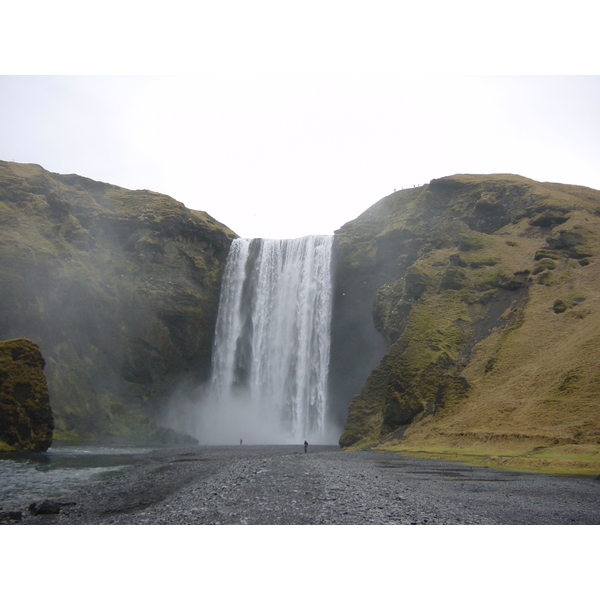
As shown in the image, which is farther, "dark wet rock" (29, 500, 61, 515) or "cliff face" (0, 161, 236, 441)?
"cliff face" (0, 161, 236, 441)

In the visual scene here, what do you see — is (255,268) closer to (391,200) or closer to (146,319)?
(146,319)

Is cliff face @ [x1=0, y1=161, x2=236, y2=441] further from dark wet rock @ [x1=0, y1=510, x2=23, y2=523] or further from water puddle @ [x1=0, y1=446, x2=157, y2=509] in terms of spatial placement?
dark wet rock @ [x1=0, y1=510, x2=23, y2=523]

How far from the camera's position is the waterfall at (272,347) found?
199 feet

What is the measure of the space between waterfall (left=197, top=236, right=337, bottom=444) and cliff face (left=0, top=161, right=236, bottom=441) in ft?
11.6

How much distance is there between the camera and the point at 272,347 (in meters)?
64.8

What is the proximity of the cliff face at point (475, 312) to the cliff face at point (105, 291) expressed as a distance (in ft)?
67.7

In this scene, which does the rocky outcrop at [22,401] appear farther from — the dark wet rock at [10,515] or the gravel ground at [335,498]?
the dark wet rock at [10,515]

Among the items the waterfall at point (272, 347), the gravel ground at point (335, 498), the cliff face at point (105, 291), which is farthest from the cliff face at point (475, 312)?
the cliff face at point (105, 291)

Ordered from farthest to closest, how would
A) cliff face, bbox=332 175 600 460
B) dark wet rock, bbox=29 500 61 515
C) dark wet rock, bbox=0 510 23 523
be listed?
cliff face, bbox=332 175 600 460
dark wet rock, bbox=29 500 61 515
dark wet rock, bbox=0 510 23 523

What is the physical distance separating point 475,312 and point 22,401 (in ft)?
126

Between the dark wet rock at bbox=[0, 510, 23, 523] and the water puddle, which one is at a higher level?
the dark wet rock at bbox=[0, 510, 23, 523]

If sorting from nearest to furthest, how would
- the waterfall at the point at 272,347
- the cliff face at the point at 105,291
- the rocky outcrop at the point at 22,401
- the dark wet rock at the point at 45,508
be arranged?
1. the dark wet rock at the point at 45,508
2. the rocky outcrop at the point at 22,401
3. the cliff face at the point at 105,291
4. the waterfall at the point at 272,347

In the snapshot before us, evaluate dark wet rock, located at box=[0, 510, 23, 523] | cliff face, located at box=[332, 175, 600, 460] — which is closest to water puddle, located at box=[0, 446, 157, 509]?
dark wet rock, located at box=[0, 510, 23, 523]

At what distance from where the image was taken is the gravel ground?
11438 mm
